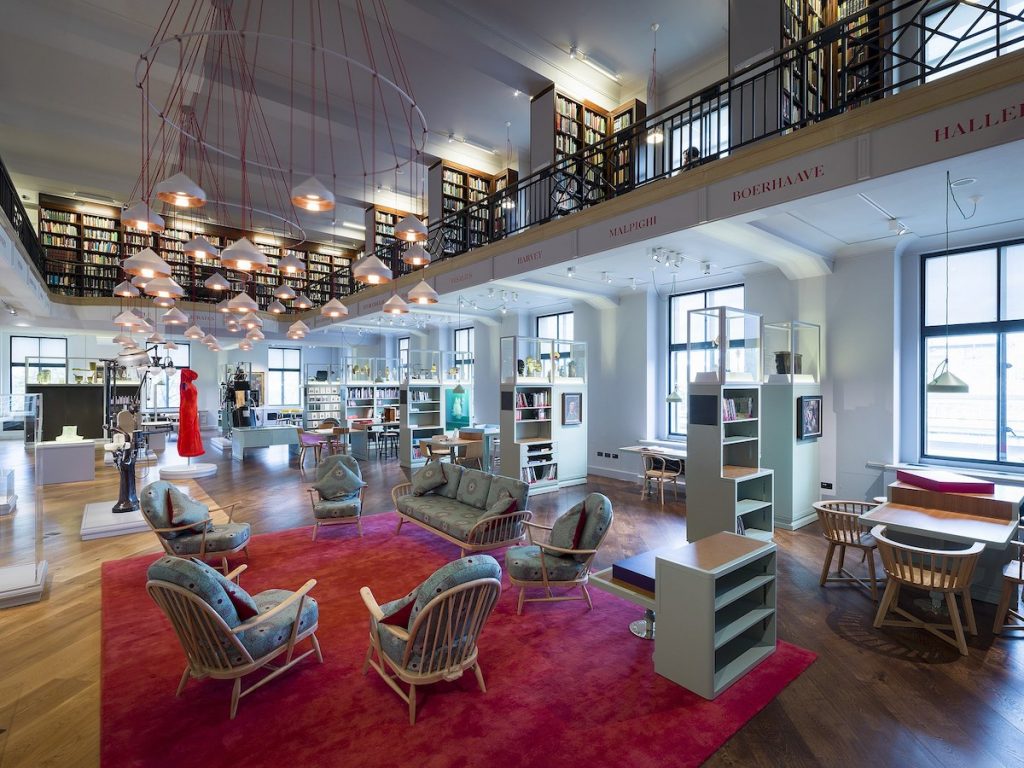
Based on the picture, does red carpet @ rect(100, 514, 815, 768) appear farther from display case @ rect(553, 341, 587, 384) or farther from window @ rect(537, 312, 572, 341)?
window @ rect(537, 312, 572, 341)

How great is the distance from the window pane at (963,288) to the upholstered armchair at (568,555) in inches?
234

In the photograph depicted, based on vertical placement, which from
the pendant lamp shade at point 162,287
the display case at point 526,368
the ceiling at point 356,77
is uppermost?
the ceiling at point 356,77

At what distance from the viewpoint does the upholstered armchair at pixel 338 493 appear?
6215 millimetres

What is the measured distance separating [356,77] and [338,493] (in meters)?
6.46

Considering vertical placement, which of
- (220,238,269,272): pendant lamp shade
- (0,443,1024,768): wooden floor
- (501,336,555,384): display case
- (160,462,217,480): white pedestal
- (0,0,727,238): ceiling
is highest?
(0,0,727,238): ceiling

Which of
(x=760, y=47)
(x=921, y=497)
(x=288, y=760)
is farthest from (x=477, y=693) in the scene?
(x=760, y=47)

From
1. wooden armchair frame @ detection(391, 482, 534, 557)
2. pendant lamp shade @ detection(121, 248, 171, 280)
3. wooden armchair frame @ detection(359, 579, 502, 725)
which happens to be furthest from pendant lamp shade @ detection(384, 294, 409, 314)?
wooden armchair frame @ detection(359, 579, 502, 725)

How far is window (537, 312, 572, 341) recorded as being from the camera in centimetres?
1216

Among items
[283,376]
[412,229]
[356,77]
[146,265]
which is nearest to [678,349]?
[412,229]

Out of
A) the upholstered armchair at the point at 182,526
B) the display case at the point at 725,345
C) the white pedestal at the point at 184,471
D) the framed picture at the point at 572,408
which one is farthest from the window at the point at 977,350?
the white pedestal at the point at 184,471

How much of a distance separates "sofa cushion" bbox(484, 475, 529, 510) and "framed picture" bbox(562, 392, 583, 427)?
145 inches

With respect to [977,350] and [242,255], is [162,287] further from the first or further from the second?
[977,350]

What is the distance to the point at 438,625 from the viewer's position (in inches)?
113

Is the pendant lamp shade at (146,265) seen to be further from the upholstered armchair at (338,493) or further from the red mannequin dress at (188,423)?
the red mannequin dress at (188,423)
